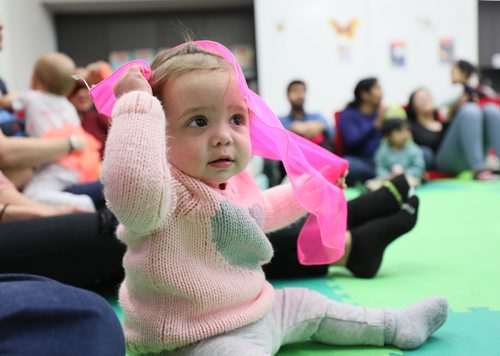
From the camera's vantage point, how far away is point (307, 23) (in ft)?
16.5

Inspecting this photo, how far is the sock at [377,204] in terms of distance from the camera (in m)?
1.30

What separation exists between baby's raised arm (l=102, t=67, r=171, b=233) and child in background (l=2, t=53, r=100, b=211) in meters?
0.73

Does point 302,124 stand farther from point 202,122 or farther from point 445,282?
point 202,122

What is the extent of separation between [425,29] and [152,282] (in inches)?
200

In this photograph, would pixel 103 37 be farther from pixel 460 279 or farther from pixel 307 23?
pixel 460 279

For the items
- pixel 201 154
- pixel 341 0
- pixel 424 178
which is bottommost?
pixel 424 178

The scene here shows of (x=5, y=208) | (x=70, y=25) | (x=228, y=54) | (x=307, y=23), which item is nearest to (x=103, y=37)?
(x=70, y=25)

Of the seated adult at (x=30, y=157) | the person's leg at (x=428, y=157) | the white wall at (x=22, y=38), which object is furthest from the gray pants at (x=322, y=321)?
the white wall at (x=22, y=38)

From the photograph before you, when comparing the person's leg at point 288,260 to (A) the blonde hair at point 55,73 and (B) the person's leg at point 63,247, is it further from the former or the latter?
(A) the blonde hair at point 55,73

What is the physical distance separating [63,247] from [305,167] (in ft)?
1.68

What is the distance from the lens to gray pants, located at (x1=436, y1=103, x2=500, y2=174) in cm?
307

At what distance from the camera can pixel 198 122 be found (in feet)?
2.18

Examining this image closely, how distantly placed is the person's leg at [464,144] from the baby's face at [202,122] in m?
2.72

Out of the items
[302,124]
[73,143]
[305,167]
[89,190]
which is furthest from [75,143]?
[302,124]
